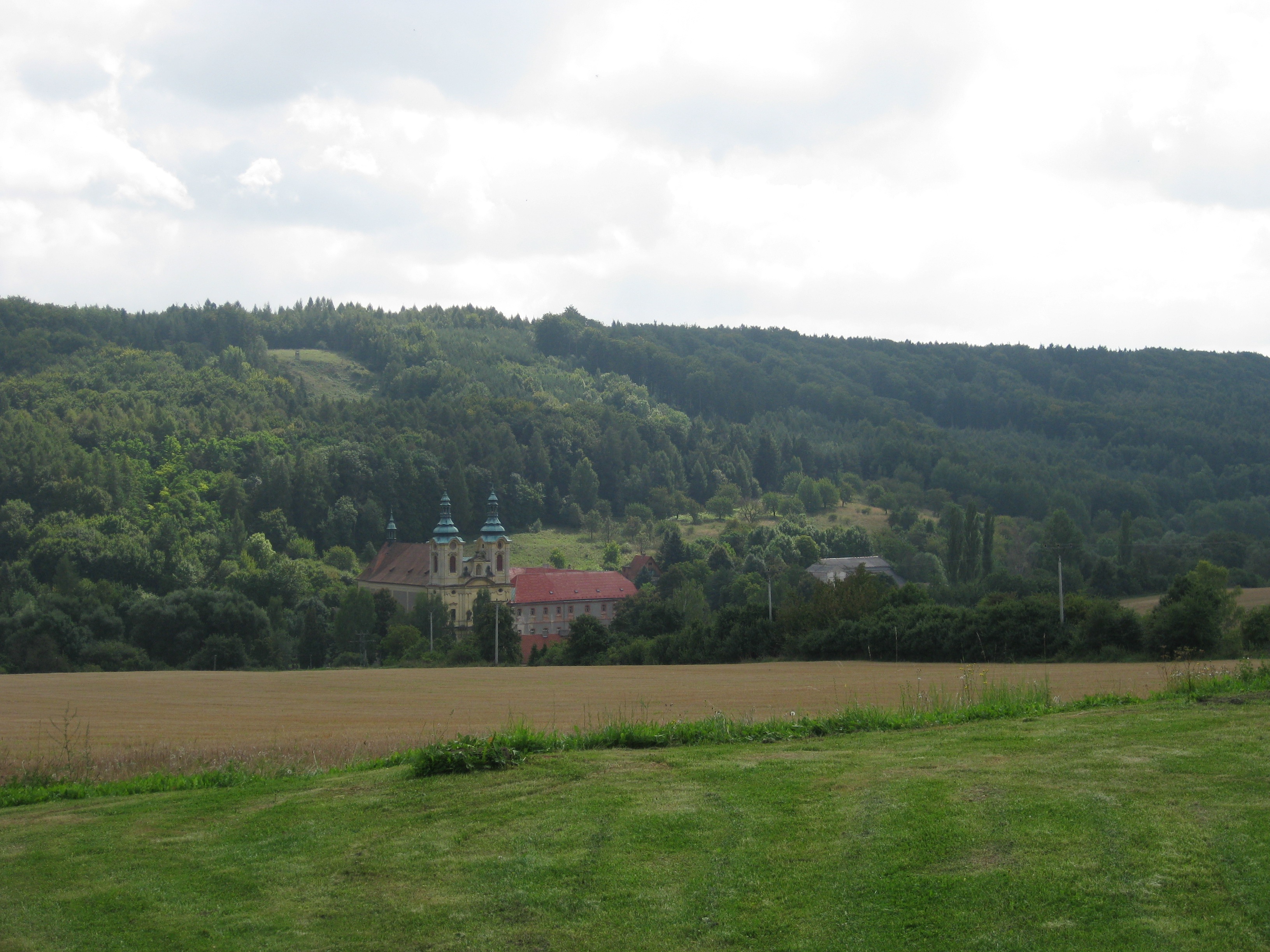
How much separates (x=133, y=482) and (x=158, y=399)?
5024cm

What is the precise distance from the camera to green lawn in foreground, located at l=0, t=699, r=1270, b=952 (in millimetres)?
7711

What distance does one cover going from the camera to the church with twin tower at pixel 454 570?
128375mm

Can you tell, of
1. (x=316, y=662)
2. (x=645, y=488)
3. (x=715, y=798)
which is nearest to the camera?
(x=715, y=798)

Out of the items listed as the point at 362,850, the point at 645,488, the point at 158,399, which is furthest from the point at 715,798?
the point at 158,399

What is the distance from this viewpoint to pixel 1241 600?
203ft

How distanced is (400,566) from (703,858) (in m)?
130

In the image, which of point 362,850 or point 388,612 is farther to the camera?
point 388,612

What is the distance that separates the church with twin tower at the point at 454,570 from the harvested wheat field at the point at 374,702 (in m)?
67.7

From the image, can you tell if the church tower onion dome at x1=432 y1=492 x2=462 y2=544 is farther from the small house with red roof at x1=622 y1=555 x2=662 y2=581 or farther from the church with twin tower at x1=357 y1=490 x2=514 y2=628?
the small house with red roof at x1=622 y1=555 x2=662 y2=581

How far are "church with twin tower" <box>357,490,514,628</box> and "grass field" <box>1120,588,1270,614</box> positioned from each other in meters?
67.9

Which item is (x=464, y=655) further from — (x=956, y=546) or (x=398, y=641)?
(x=956, y=546)

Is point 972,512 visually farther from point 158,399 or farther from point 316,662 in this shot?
point 158,399

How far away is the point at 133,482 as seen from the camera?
147 meters

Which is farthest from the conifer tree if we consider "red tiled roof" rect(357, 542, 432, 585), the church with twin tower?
the church with twin tower
